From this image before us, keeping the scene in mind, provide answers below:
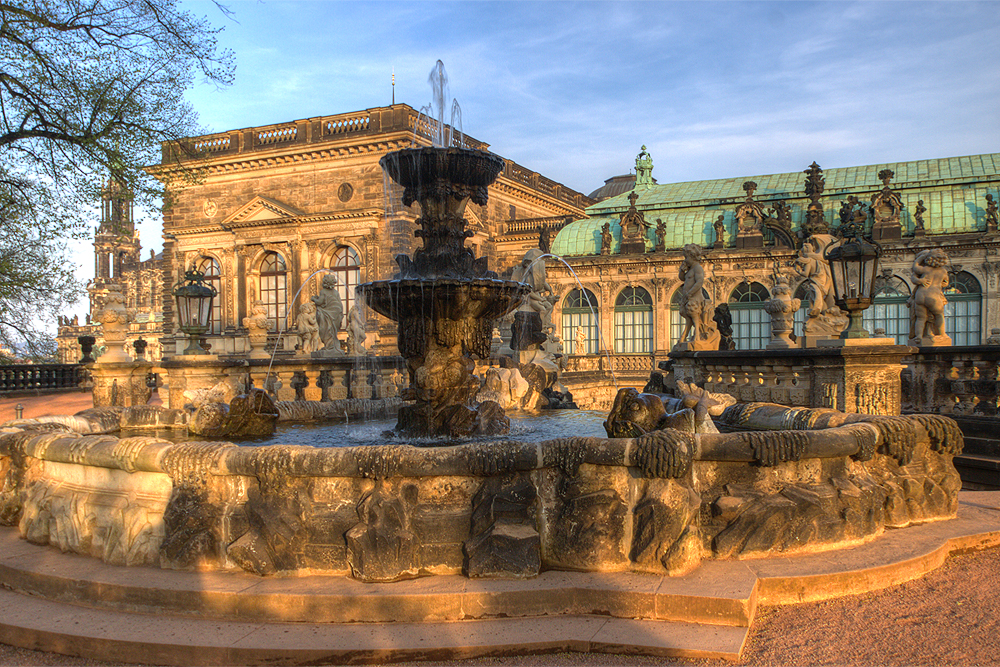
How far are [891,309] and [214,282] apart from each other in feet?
102

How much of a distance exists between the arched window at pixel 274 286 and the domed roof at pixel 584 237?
13.6 m

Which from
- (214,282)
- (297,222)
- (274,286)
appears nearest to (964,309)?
(297,222)

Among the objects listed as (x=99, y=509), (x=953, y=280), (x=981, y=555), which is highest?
(x=953, y=280)

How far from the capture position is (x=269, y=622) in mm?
3803

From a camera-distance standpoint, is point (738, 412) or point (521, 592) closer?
point (521, 592)

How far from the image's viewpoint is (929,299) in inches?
435

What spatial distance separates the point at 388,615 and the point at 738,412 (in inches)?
183

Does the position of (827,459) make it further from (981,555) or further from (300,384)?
(300,384)

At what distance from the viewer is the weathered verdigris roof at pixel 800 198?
28.2 metres

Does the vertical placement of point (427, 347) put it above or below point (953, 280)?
below

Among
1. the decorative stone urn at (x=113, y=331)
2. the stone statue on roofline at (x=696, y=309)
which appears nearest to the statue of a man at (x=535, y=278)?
the stone statue on roofline at (x=696, y=309)

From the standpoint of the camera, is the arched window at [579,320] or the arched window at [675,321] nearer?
the arched window at [675,321]

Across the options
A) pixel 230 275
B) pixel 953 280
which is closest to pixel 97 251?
pixel 230 275

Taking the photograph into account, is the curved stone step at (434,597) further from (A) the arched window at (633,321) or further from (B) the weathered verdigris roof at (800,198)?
Answer: (B) the weathered verdigris roof at (800,198)
